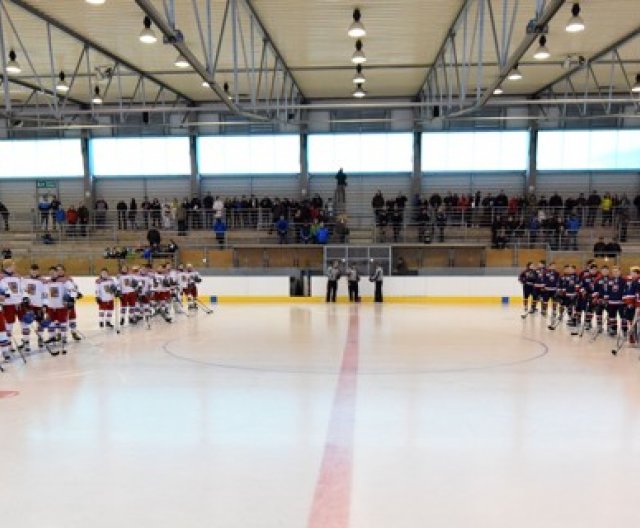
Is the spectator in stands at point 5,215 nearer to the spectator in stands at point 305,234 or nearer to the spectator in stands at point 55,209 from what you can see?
A: the spectator in stands at point 55,209

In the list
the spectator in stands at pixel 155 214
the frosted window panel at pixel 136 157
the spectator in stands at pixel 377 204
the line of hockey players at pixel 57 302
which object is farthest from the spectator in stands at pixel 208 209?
the line of hockey players at pixel 57 302

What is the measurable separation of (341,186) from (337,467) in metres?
22.7

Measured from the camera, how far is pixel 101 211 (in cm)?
2800

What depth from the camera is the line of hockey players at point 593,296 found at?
487 inches

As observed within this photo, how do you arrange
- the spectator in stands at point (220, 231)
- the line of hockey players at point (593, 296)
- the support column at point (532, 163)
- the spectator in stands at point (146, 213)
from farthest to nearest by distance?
1. the spectator in stands at point (146, 213)
2. the support column at point (532, 163)
3. the spectator in stands at point (220, 231)
4. the line of hockey players at point (593, 296)

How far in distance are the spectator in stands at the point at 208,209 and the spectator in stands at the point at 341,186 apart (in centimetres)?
606

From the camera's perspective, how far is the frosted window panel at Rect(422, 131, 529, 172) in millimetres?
28031

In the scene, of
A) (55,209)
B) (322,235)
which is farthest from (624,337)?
(55,209)

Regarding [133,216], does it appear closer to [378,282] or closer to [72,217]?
[72,217]

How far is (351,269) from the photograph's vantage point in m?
22.6

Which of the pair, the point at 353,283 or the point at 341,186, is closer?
the point at 353,283

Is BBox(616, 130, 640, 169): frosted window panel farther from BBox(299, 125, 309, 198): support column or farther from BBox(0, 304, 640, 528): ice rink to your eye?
BBox(0, 304, 640, 528): ice rink

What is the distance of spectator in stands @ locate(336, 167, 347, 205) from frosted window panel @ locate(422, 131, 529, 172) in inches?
164

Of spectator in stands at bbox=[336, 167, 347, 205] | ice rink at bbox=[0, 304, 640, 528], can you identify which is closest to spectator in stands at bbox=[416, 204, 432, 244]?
spectator in stands at bbox=[336, 167, 347, 205]
